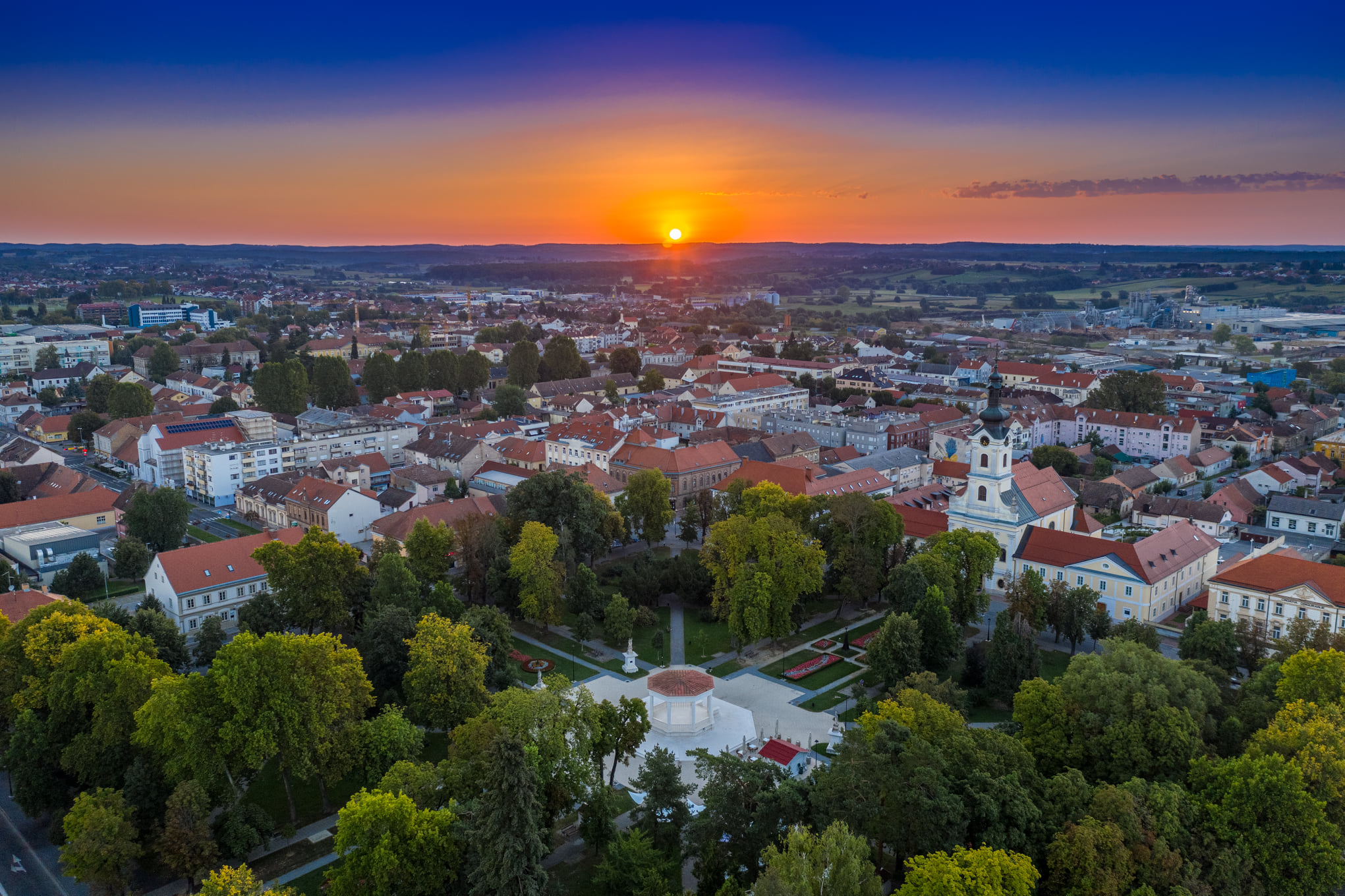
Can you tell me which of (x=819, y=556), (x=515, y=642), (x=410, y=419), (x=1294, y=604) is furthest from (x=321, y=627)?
(x=410, y=419)

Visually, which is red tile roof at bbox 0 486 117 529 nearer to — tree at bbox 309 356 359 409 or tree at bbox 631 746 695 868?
tree at bbox 309 356 359 409

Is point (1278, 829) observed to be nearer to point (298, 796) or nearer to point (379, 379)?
point (298, 796)

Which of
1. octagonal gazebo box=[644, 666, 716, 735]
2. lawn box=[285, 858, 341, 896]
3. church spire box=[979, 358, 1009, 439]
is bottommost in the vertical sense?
lawn box=[285, 858, 341, 896]

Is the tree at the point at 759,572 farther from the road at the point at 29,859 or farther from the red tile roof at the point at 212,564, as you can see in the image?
the road at the point at 29,859

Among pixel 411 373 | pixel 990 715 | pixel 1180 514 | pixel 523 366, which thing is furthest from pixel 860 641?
pixel 411 373

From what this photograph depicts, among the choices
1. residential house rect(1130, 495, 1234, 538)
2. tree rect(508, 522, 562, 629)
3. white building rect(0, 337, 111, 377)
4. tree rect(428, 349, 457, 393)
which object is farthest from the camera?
white building rect(0, 337, 111, 377)

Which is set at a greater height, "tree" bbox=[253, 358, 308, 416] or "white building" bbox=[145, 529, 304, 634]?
"tree" bbox=[253, 358, 308, 416]

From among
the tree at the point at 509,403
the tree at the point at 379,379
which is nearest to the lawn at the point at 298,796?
the tree at the point at 509,403

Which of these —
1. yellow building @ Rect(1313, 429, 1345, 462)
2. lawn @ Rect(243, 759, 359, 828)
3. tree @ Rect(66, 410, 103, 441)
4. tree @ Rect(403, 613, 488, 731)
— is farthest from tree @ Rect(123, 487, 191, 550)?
yellow building @ Rect(1313, 429, 1345, 462)
